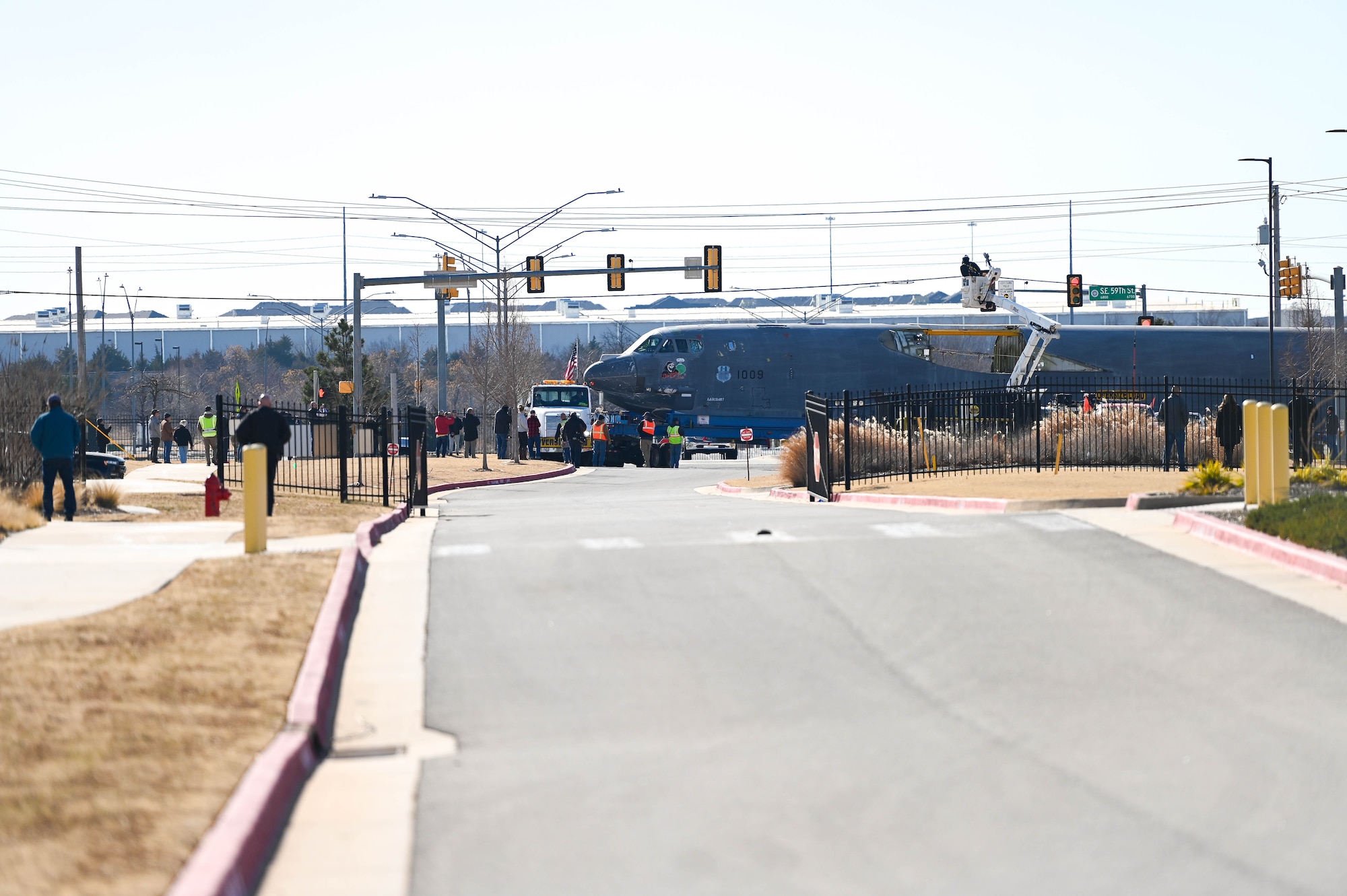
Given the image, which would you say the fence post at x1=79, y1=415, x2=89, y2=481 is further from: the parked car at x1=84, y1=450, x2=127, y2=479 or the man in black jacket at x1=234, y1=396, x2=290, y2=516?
the man in black jacket at x1=234, y1=396, x2=290, y2=516

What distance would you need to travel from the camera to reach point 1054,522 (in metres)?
15.1

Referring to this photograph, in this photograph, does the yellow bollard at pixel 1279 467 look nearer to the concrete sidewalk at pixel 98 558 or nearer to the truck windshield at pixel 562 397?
the concrete sidewalk at pixel 98 558

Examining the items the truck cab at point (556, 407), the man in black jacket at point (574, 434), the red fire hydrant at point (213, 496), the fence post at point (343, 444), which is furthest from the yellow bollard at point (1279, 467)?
the truck cab at point (556, 407)

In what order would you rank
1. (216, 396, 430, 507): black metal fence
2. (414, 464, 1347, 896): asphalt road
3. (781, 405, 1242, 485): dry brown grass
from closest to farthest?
1. (414, 464, 1347, 896): asphalt road
2. (216, 396, 430, 507): black metal fence
3. (781, 405, 1242, 485): dry brown grass

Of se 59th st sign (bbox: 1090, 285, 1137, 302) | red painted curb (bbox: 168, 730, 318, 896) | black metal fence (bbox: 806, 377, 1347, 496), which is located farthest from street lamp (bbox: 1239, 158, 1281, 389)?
red painted curb (bbox: 168, 730, 318, 896)

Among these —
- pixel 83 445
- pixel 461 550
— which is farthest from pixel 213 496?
pixel 83 445

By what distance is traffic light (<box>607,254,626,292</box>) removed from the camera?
44.3m

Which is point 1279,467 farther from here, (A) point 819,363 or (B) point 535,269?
(A) point 819,363

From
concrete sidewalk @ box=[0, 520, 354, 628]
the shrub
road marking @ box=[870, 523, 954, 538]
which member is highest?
the shrub

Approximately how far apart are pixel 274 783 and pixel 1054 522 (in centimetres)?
1081

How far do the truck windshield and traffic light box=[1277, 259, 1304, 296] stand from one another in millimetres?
25687

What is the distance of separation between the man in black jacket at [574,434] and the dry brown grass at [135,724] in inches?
1307

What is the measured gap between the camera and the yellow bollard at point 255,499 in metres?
13.8

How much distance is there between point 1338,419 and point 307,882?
2721cm
